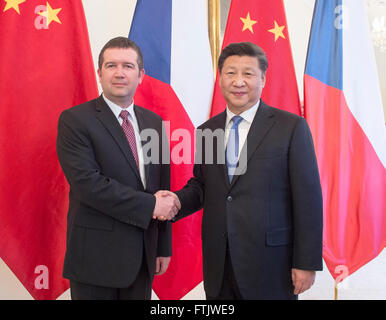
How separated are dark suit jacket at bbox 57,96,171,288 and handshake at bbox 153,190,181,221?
0.04 m

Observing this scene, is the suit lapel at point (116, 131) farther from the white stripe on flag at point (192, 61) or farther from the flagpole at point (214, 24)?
the flagpole at point (214, 24)

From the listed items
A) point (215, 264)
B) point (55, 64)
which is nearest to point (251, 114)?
point (215, 264)

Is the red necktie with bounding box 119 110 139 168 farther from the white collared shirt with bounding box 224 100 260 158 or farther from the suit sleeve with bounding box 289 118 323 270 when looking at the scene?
the suit sleeve with bounding box 289 118 323 270

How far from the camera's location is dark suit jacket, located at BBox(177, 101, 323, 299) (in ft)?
4.53

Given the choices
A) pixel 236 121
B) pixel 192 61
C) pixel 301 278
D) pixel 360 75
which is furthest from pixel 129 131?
pixel 360 75

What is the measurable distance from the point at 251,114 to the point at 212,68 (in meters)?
0.78

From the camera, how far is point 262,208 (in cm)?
140

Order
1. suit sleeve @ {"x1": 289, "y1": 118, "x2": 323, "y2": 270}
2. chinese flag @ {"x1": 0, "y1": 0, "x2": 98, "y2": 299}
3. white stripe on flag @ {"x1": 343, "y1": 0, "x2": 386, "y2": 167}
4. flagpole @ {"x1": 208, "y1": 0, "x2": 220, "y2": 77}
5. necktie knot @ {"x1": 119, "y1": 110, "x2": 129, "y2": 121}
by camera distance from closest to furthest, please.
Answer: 1. suit sleeve @ {"x1": 289, "y1": 118, "x2": 323, "y2": 270}
2. necktie knot @ {"x1": 119, "y1": 110, "x2": 129, "y2": 121}
3. chinese flag @ {"x1": 0, "y1": 0, "x2": 98, "y2": 299}
4. white stripe on flag @ {"x1": 343, "y1": 0, "x2": 386, "y2": 167}
5. flagpole @ {"x1": 208, "y1": 0, "x2": 220, "y2": 77}

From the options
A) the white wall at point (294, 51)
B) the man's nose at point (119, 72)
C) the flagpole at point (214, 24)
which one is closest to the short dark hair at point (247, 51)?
the man's nose at point (119, 72)

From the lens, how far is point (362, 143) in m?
2.20

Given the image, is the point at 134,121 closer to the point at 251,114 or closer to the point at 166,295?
the point at 251,114

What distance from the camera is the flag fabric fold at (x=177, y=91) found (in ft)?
6.84

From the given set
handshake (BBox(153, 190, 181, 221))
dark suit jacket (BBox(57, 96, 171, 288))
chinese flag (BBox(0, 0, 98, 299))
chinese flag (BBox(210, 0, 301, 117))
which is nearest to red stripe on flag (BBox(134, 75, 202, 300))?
chinese flag (BBox(210, 0, 301, 117))

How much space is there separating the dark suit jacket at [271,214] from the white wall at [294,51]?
1.21 metres
